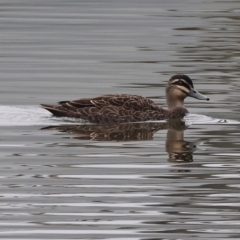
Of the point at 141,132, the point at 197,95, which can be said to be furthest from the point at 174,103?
the point at 141,132

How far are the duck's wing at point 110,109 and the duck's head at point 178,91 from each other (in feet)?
1.87

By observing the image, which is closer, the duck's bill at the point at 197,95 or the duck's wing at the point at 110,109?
the duck's wing at the point at 110,109

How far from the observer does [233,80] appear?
19.1 meters

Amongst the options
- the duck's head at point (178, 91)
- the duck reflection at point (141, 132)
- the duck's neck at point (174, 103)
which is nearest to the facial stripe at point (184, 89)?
the duck's head at point (178, 91)

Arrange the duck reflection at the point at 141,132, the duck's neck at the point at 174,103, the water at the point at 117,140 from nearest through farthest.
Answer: the water at the point at 117,140 → the duck reflection at the point at 141,132 → the duck's neck at the point at 174,103

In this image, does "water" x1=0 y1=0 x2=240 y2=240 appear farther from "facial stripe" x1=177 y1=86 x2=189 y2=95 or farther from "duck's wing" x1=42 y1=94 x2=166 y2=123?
"facial stripe" x1=177 y1=86 x2=189 y2=95

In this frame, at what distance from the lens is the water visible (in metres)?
9.41

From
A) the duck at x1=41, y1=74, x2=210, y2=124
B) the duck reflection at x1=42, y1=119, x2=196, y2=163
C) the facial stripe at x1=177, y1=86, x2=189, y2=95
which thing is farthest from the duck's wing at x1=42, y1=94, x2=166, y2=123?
the facial stripe at x1=177, y1=86, x2=189, y2=95

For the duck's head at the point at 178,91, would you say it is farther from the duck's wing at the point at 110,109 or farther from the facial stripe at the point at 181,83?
the duck's wing at the point at 110,109

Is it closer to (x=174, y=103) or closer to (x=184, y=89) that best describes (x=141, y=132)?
(x=174, y=103)

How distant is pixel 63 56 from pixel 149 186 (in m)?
11.9

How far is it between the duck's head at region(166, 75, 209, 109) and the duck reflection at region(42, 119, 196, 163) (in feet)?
1.75

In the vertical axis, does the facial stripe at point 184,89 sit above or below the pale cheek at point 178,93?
above

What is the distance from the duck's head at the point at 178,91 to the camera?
54.6 feet
